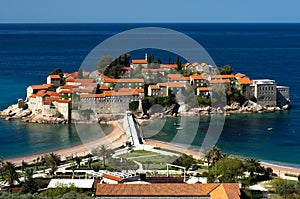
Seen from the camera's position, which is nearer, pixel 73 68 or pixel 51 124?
pixel 51 124

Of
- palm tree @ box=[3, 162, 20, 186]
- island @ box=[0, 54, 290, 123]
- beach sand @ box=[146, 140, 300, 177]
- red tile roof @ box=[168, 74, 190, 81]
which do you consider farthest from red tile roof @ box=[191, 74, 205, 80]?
palm tree @ box=[3, 162, 20, 186]

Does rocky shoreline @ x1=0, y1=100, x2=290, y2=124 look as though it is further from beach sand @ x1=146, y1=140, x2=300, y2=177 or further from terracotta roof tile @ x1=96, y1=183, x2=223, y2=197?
terracotta roof tile @ x1=96, y1=183, x2=223, y2=197

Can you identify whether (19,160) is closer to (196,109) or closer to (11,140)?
(11,140)

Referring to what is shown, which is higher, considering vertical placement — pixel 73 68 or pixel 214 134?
pixel 73 68

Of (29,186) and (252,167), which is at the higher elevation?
(252,167)

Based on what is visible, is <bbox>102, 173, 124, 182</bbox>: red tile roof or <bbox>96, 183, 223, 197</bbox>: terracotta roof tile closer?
<bbox>96, 183, 223, 197</bbox>: terracotta roof tile

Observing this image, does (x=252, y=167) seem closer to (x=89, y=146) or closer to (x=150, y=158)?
(x=150, y=158)

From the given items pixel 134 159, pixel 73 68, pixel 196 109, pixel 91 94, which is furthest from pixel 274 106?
pixel 73 68

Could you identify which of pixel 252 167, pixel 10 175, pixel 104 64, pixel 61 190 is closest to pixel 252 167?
pixel 252 167
